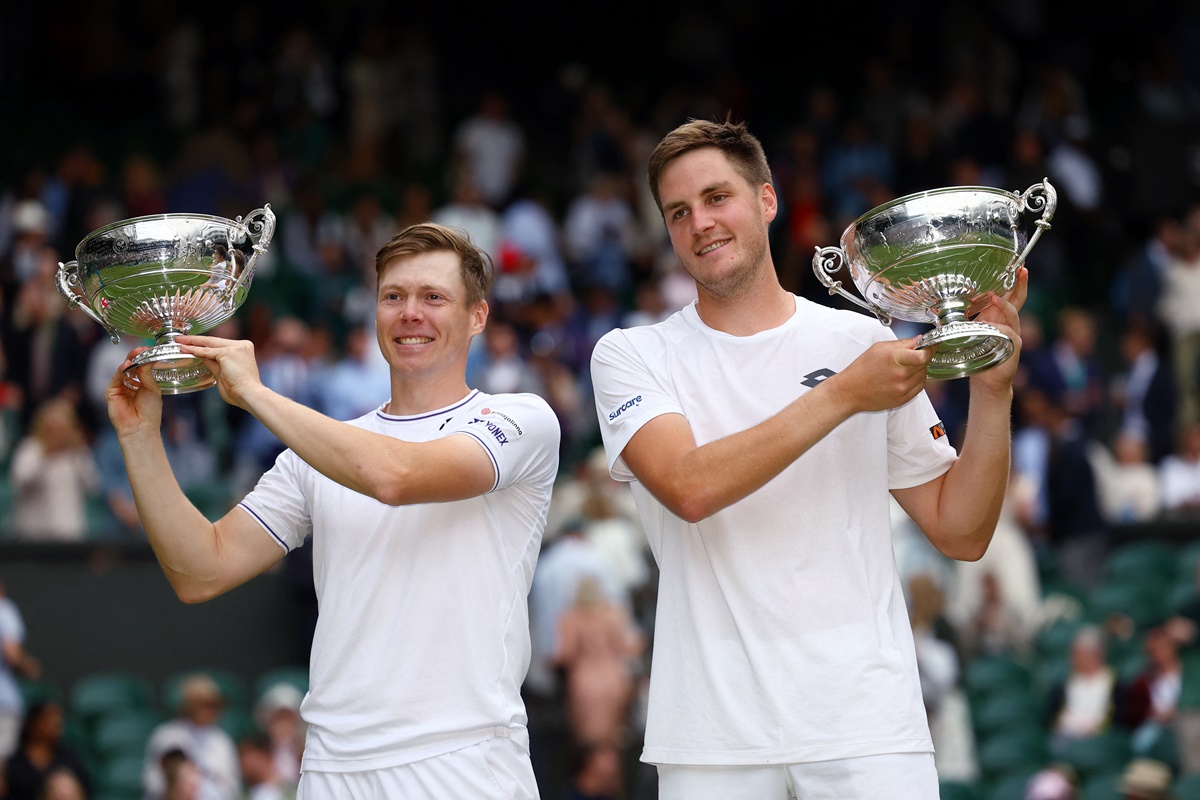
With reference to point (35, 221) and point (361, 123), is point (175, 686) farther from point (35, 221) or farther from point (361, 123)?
point (361, 123)

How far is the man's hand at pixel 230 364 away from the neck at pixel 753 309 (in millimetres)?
1034

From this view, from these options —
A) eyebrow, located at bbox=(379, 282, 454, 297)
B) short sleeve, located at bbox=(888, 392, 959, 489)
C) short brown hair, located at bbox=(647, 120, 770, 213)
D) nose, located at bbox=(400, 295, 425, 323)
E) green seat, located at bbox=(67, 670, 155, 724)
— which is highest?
short brown hair, located at bbox=(647, 120, 770, 213)

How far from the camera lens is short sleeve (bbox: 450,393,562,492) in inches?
150

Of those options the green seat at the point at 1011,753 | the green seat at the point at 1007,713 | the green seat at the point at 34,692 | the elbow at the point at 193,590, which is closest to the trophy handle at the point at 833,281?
the elbow at the point at 193,590

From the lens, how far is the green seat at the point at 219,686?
386 inches

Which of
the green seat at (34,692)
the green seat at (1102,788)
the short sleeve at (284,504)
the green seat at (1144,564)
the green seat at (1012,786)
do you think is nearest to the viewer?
the short sleeve at (284,504)

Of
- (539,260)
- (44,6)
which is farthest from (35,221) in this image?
(44,6)

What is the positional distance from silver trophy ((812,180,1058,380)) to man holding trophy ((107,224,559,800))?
0.94m

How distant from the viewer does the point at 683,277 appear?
13016 mm

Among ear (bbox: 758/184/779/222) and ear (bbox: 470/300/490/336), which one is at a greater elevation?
ear (bbox: 758/184/779/222)

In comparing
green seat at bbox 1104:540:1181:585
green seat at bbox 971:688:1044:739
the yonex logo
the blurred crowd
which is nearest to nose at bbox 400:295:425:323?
the yonex logo

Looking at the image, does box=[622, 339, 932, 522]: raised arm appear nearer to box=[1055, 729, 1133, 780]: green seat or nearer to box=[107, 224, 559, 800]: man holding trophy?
box=[107, 224, 559, 800]: man holding trophy

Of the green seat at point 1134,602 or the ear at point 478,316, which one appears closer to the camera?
the ear at point 478,316

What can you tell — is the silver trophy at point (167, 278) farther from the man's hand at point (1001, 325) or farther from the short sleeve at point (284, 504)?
the man's hand at point (1001, 325)
